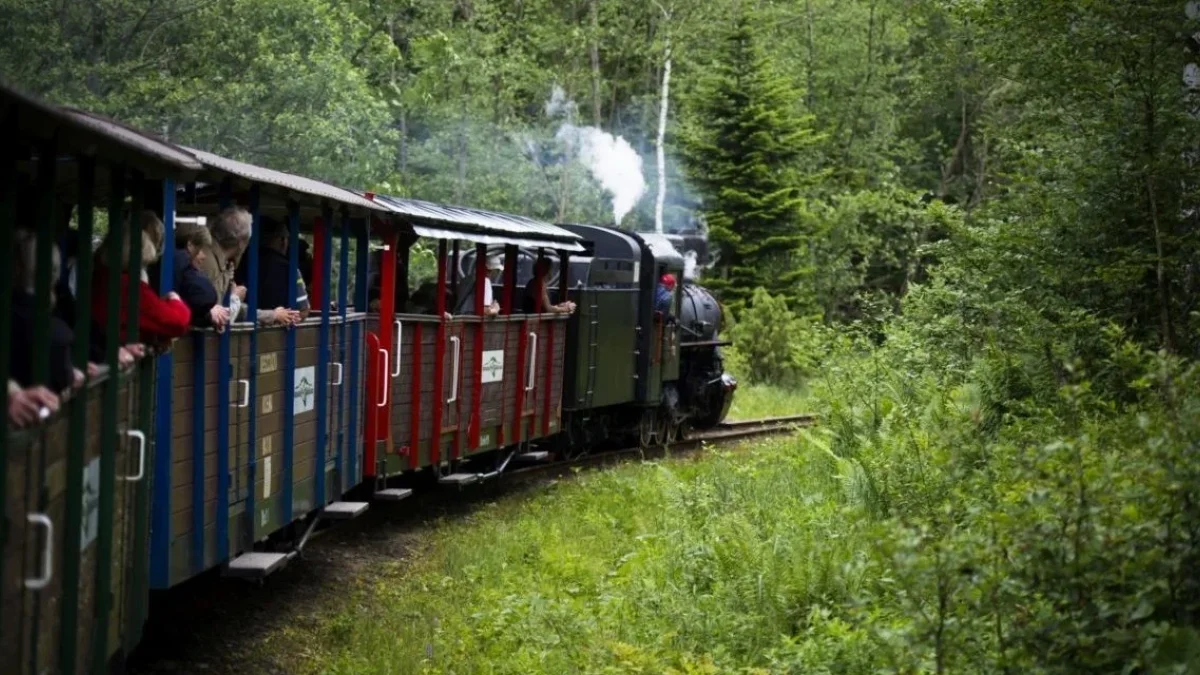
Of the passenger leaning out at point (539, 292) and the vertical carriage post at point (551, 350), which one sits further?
the vertical carriage post at point (551, 350)

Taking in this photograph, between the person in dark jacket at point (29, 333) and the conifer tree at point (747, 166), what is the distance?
2719 cm

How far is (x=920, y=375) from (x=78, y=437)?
9547mm

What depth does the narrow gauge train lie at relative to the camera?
14.2 feet

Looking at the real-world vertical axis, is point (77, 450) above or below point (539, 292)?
above

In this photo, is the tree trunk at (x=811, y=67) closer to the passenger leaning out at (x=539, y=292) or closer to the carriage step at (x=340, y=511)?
the passenger leaning out at (x=539, y=292)

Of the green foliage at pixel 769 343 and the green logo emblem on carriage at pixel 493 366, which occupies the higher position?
the green logo emblem on carriage at pixel 493 366

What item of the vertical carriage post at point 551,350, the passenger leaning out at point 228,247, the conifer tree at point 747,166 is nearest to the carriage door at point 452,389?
the vertical carriage post at point 551,350

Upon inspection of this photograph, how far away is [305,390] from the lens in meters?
9.11

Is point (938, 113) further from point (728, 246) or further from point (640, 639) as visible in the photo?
point (640, 639)

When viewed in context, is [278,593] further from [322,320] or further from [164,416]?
[164,416]

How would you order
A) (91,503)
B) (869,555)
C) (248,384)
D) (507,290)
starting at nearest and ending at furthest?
1. (91,503)
2. (869,555)
3. (248,384)
4. (507,290)

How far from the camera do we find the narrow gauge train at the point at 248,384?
4.33 m

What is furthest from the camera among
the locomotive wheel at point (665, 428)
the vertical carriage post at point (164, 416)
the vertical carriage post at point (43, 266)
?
the locomotive wheel at point (665, 428)

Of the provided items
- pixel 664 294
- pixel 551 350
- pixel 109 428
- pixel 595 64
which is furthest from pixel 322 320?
pixel 595 64
